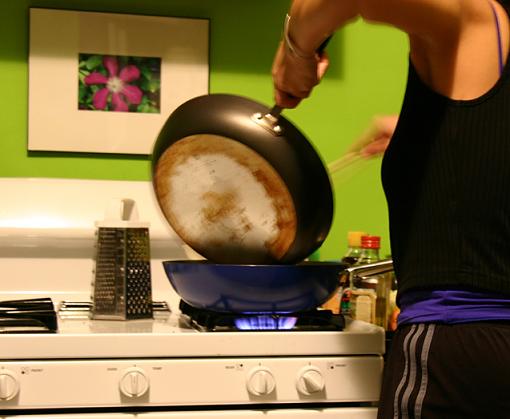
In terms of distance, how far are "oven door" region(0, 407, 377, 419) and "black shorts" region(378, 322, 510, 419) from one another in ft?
0.84

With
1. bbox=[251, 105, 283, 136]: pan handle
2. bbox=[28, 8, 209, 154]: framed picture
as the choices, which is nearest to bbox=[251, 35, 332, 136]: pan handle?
bbox=[251, 105, 283, 136]: pan handle

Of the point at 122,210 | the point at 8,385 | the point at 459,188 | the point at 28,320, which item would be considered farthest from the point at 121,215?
the point at 459,188

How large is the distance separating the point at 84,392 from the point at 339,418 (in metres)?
0.40

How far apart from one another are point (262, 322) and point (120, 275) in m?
0.32

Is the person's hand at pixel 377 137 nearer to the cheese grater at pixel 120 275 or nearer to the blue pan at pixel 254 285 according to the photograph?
the blue pan at pixel 254 285

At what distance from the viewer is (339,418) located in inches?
47.0

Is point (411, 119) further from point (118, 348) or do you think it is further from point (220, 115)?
point (118, 348)

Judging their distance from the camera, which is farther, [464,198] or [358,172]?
[358,172]

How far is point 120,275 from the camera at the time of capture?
1402 mm

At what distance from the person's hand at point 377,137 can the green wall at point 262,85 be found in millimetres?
514

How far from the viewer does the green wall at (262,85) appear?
1852 millimetres

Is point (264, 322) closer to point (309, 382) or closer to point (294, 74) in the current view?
point (309, 382)

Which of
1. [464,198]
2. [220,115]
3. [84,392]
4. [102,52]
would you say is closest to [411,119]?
[464,198]

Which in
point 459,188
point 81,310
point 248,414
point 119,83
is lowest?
point 248,414
